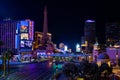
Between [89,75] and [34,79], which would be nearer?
[89,75]

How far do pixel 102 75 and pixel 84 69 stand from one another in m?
4.55

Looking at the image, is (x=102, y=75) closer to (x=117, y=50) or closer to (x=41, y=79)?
(x=41, y=79)

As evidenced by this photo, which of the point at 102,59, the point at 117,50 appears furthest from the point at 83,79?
the point at 117,50

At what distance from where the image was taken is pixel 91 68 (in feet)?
183

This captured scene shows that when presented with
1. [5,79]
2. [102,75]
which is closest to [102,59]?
[5,79]

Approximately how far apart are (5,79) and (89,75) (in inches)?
1126

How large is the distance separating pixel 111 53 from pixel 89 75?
86.2 metres

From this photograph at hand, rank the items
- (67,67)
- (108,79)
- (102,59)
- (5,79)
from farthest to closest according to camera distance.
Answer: (102,59)
(5,79)
(108,79)
(67,67)

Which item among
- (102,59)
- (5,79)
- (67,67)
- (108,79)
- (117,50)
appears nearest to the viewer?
(67,67)

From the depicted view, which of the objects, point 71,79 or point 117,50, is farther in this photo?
point 117,50

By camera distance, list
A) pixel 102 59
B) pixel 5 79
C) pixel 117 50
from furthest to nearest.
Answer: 1. pixel 117 50
2. pixel 102 59
3. pixel 5 79

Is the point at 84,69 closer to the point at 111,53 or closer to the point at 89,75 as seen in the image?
the point at 89,75

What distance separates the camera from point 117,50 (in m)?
136

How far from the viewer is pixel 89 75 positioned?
5550cm
